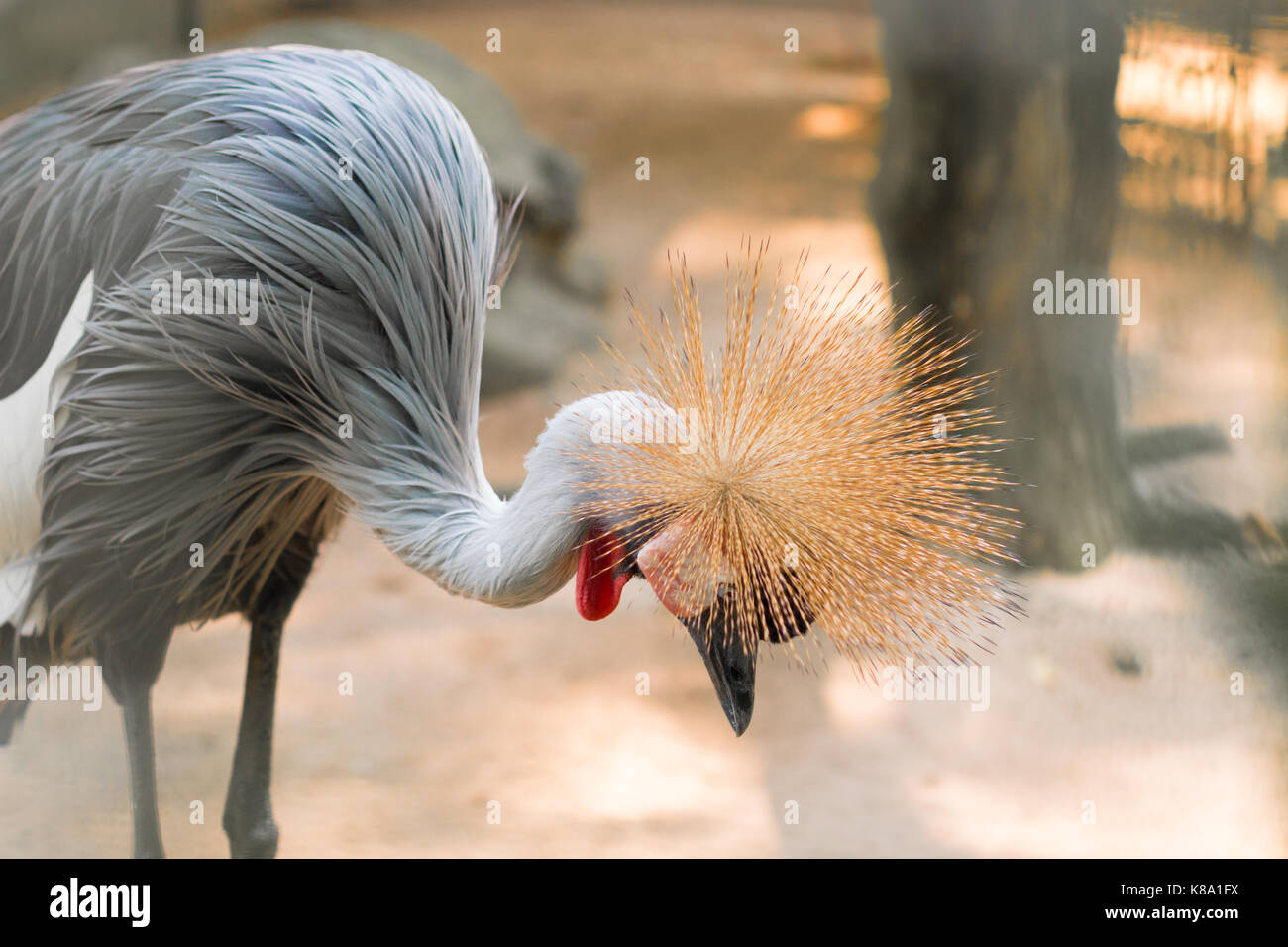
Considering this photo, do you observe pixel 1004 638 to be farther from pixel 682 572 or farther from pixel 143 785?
pixel 143 785

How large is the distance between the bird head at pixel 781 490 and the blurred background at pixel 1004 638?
62 cm

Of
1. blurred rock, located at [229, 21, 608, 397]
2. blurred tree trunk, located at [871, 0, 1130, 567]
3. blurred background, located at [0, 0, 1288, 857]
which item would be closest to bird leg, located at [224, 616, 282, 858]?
blurred background, located at [0, 0, 1288, 857]

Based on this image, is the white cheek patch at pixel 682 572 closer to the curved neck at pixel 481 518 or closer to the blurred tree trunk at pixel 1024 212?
the curved neck at pixel 481 518

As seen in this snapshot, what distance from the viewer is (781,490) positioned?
845 millimetres

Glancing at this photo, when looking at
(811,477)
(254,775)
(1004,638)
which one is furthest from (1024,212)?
Answer: (254,775)

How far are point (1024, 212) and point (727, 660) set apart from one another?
1186 millimetres

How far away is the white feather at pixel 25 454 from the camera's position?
1.08 metres

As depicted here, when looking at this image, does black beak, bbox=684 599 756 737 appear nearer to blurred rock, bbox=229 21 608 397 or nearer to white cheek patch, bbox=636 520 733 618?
white cheek patch, bbox=636 520 733 618

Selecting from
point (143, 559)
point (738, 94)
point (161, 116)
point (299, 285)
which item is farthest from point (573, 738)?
point (738, 94)

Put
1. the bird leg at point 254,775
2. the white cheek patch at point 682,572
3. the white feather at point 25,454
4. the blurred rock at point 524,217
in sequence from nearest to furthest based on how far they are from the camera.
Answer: the white cheek patch at point 682,572, the white feather at point 25,454, the bird leg at point 254,775, the blurred rock at point 524,217

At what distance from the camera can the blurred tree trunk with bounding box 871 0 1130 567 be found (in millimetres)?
1642

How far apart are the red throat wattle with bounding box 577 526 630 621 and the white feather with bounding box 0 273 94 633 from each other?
507mm

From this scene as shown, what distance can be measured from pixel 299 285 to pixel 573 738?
2.87ft

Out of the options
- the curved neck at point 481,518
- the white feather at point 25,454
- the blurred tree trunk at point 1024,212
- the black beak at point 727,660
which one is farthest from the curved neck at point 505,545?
the blurred tree trunk at point 1024,212
